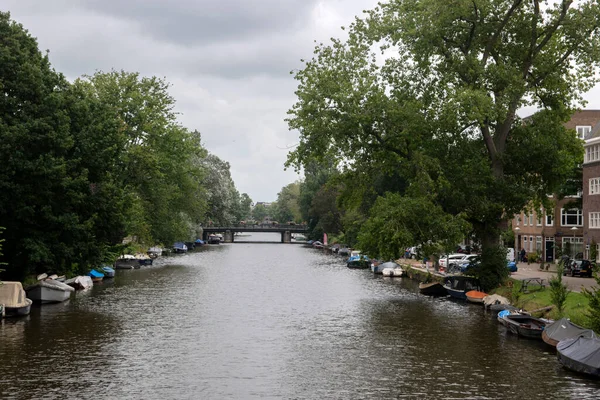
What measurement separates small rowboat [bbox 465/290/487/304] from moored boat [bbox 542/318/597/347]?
1594 centimetres

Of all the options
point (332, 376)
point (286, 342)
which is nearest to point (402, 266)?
point (286, 342)

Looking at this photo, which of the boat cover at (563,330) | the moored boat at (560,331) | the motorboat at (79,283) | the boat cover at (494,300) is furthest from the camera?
the motorboat at (79,283)

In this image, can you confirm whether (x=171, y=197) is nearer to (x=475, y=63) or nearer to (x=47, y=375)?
(x=475, y=63)

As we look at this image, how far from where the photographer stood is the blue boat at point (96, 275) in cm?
6831

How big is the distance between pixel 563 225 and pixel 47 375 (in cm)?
7024

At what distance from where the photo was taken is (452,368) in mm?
30562

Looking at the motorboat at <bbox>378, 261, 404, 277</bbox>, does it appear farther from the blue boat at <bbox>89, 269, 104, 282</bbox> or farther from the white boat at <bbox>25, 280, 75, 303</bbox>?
the white boat at <bbox>25, 280, 75, 303</bbox>

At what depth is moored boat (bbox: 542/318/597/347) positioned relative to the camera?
31897 mm

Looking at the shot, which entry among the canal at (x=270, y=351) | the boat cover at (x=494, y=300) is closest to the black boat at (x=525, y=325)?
the canal at (x=270, y=351)

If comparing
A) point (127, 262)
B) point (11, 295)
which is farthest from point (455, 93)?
point (127, 262)

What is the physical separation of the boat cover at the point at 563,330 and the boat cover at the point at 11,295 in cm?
2942

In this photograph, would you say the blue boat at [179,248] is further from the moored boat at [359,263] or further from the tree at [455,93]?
the tree at [455,93]

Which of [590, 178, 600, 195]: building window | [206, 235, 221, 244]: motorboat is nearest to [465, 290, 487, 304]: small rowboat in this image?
[590, 178, 600, 195]: building window

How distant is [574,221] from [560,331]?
55716 millimetres
